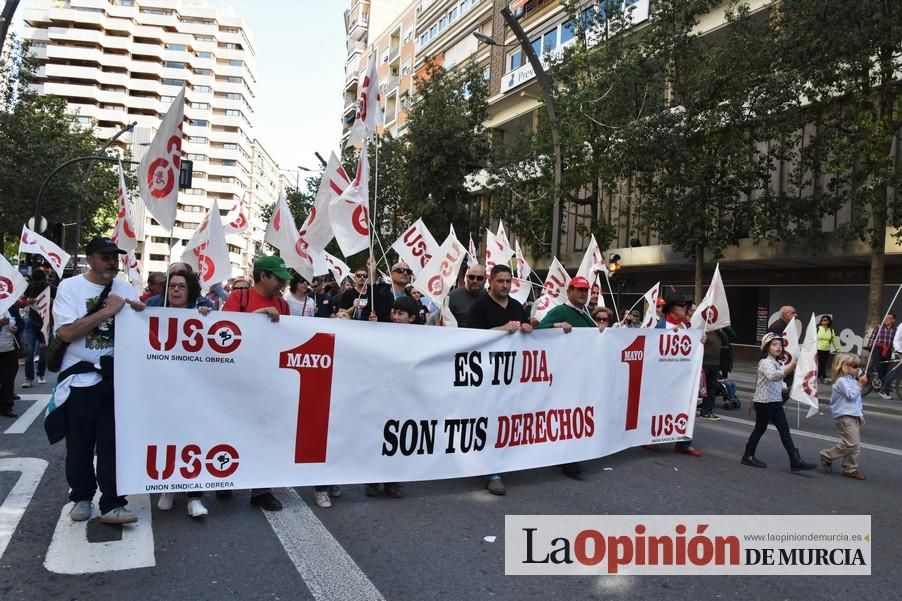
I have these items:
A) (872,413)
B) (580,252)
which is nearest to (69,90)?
(580,252)

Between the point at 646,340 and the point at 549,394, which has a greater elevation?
the point at 646,340

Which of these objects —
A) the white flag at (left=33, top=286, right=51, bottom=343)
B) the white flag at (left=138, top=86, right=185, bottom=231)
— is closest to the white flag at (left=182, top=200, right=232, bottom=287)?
the white flag at (left=33, top=286, right=51, bottom=343)

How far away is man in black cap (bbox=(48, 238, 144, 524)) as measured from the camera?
14.3 feet

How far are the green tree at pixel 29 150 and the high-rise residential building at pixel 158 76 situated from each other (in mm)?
51099

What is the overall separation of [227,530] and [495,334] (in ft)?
8.14

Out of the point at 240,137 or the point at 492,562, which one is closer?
the point at 492,562

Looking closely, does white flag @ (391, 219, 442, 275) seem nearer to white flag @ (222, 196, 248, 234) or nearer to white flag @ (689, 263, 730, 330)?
white flag @ (222, 196, 248, 234)

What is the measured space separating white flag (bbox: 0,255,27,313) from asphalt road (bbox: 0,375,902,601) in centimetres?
208

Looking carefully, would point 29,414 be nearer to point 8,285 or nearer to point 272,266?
point 8,285

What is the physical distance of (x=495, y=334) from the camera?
5855 mm

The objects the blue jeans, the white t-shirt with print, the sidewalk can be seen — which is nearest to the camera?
the white t-shirt with print

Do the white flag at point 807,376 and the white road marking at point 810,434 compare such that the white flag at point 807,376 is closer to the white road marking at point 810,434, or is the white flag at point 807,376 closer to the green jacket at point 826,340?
the white road marking at point 810,434

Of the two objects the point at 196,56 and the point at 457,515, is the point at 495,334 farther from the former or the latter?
the point at 196,56

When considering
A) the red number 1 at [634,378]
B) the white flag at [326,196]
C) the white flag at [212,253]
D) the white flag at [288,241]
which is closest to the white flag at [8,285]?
the white flag at [212,253]
